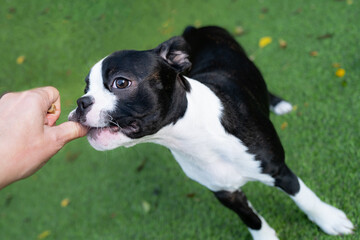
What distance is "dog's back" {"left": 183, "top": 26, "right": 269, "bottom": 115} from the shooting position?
2908 mm

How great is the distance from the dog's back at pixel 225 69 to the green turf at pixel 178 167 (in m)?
0.80

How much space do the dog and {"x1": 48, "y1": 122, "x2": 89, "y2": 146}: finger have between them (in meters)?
0.04

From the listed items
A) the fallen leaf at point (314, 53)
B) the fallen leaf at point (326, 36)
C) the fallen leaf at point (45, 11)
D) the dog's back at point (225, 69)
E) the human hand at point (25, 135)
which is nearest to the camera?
the human hand at point (25, 135)

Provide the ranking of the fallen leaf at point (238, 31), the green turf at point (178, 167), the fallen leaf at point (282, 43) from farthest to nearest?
the fallen leaf at point (238, 31)
the fallen leaf at point (282, 43)
the green turf at point (178, 167)

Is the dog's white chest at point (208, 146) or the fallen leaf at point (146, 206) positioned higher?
the dog's white chest at point (208, 146)

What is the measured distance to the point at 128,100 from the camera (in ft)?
7.21

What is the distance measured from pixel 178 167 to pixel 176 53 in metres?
2.11

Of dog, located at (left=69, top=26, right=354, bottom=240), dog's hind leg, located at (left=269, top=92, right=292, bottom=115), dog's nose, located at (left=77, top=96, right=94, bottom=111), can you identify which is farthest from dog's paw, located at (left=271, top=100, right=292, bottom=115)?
dog's nose, located at (left=77, top=96, right=94, bottom=111)

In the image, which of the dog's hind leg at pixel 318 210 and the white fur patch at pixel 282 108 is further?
the white fur patch at pixel 282 108

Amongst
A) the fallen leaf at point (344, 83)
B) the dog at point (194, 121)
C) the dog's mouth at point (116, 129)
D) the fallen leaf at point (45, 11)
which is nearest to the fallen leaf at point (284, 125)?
the fallen leaf at point (344, 83)

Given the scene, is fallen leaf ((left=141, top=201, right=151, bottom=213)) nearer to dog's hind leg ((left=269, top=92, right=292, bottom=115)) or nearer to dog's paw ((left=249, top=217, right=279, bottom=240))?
dog's paw ((left=249, top=217, right=279, bottom=240))

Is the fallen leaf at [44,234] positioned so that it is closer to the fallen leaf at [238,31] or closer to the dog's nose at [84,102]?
the dog's nose at [84,102]

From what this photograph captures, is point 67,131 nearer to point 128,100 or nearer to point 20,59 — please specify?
point 128,100

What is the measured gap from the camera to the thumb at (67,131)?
212 cm
